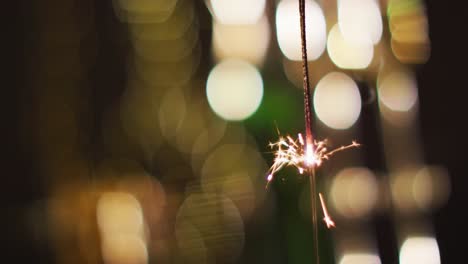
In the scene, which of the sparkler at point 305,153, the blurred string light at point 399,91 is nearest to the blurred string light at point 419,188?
the blurred string light at point 399,91

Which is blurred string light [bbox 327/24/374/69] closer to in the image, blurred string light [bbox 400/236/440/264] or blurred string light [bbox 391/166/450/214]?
blurred string light [bbox 391/166/450/214]

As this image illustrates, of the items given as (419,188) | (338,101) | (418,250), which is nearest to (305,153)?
(418,250)

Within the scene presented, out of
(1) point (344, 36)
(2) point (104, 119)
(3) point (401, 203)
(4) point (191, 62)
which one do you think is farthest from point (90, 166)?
(3) point (401, 203)

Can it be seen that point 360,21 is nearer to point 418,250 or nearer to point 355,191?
point 355,191

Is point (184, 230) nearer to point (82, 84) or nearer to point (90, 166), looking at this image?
point (90, 166)

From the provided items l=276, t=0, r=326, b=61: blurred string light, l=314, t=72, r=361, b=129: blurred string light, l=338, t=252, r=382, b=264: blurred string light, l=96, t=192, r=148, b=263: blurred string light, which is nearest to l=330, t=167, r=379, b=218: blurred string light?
l=314, t=72, r=361, b=129: blurred string light

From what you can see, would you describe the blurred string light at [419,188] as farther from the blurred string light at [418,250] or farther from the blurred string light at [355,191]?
the blurred string light at [418,250]

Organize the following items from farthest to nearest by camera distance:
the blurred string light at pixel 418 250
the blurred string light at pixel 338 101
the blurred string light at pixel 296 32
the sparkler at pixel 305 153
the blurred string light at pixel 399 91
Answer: the blurred string light at pixel 399 91
the blurred string light at pixel 338 101
the blurred string light at pixel 296 32
the blurred string light at pixel 418 250
the sparkler at pixel 305 153
